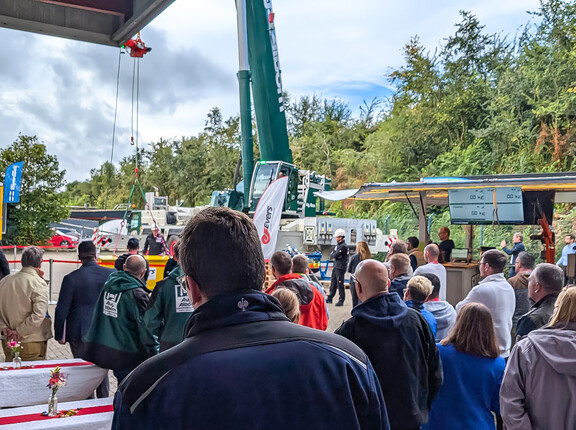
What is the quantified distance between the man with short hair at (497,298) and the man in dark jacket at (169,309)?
2.56 metres

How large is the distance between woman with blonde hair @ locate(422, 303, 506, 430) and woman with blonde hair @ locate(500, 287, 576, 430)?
0.40 meters

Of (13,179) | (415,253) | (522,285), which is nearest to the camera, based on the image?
(522,285)

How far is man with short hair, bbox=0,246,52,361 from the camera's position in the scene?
5.79m

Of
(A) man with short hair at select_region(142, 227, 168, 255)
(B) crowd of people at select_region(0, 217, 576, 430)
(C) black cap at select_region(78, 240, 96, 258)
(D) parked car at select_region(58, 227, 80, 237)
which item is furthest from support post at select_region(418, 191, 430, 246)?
(D) parked car at select_region(58, 227, 80, 237)

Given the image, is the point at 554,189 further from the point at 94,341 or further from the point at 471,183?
the point at 94,341

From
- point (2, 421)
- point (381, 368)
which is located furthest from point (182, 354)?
point (2, 421)

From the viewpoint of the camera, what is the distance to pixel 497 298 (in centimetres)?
520

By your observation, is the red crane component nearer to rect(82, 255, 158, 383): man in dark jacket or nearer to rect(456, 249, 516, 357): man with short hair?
rect(456, 249, 516, 357): man with short hair

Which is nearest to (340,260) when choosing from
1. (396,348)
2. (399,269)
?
(399,269)

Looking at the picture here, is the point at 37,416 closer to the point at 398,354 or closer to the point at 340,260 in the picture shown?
the point at 398,354

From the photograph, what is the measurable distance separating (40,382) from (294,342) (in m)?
3.80

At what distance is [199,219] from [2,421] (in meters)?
3.03

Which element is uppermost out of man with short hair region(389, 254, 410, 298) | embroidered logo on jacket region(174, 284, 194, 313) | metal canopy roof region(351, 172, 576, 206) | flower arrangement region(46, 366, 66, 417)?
metal canopy roof region(351, 172, 576, 206)

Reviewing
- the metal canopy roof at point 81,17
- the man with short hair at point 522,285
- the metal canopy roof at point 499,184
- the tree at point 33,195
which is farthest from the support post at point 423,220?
the tree at point 33,195
